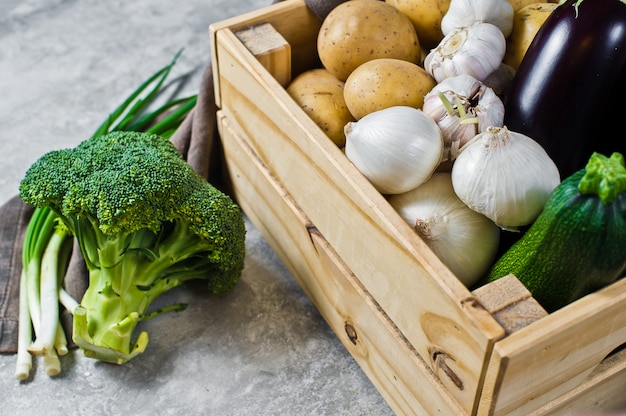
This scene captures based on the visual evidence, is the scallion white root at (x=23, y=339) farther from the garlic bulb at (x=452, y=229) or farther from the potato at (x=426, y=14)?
the potato at (x=426, y=14)

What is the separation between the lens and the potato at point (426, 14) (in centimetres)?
125

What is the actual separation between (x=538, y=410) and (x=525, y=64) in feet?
1.49

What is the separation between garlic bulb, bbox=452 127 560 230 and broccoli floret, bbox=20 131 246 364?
1.45 feet

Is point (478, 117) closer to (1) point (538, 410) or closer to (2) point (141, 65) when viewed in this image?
(1) point (538, 410)

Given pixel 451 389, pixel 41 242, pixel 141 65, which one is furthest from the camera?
pixel 141 65

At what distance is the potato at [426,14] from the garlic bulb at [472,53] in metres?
0.11

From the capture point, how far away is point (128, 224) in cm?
114

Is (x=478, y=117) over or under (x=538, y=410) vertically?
over

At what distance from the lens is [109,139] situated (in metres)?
1.27

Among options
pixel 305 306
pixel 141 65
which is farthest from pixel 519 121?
pixel 141 65

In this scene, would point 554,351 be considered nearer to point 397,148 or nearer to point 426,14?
point 397,148

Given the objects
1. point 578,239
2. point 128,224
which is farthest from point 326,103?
point 578,239

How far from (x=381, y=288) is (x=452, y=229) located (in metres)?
0.13

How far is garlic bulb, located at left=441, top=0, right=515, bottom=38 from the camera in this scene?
1.15 meters
